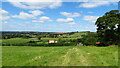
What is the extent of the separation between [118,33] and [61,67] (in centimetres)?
2577

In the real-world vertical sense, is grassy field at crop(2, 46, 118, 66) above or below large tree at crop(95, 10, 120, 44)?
below

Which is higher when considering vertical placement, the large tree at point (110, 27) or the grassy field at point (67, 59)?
the large tree at point (110, 27)

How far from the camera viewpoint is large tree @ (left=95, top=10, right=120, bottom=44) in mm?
28178

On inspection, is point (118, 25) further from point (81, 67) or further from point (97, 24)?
Answer: point (81, 67)

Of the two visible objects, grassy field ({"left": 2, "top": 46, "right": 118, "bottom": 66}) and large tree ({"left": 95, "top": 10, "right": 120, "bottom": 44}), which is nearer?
grassy field ({"left": 2, "top": 46, "right": 118, "bottom": 66})

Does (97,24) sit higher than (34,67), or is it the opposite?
(97,24)

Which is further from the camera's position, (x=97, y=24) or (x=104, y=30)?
(x=97, y=24)

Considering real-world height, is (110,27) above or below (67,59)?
above

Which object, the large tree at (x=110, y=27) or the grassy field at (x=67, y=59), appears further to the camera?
the large tree at (x=110, y=27)

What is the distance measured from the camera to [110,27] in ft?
A: 92.3

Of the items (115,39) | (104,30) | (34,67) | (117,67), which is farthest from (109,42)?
(34,67)

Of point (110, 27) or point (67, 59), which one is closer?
point (67, 59)

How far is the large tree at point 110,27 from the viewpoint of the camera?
28178 mm

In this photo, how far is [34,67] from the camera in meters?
9.15
